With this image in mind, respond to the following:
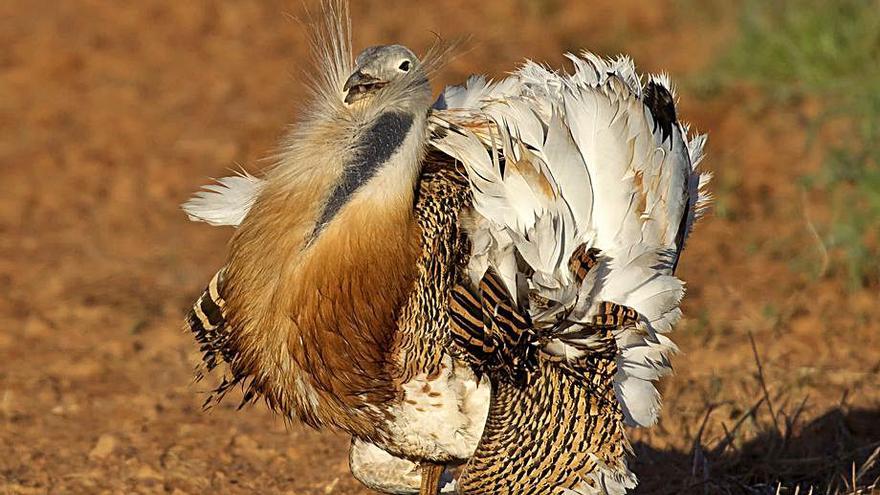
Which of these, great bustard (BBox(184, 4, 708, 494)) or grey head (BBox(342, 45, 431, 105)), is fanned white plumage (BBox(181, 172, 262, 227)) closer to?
great bustard (BBox(184, 4, 708, 494))

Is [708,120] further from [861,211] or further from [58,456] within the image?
[58,456]

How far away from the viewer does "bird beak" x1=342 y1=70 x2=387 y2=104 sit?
3506 millimetres

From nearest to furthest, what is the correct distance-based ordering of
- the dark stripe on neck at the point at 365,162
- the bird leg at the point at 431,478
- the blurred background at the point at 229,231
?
the dark stripe on neck at the point at 365,162 → the bird leg at the point at 431,478 → the blurred background at the point at 229,231

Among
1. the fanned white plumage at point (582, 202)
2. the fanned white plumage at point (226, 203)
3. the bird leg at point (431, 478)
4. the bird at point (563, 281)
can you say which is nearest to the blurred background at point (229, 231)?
the fanned white plumage at point (226, 203)

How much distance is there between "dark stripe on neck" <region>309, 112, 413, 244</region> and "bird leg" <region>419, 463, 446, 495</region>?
2.88 feet

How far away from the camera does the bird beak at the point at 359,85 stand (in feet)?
11.5

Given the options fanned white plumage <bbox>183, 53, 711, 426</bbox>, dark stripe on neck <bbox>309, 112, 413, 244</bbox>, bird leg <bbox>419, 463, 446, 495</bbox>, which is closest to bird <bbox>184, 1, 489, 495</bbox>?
dark stripe on neck <bbox>309, 112, 413, 244</bbox>

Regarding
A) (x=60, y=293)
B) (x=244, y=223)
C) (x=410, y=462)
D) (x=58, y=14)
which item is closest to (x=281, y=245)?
(x=244, y=223)

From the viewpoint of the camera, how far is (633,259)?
12.2 ft

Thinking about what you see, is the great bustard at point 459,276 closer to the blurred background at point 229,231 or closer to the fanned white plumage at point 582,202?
the fanned white plumage at point 582,202

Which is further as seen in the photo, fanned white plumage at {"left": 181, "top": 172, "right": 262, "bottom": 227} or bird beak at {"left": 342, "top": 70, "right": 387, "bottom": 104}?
fanned white plumage at {"left": 181, "top": 172, "right": 262, "bottom": 227}

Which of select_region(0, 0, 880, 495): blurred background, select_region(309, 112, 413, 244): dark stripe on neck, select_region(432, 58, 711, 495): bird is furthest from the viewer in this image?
select_region(0, 0, 880, 495): blurred background

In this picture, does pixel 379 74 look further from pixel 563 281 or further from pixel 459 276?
pixel 563 281

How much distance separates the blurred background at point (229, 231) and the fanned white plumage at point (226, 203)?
134 mm
